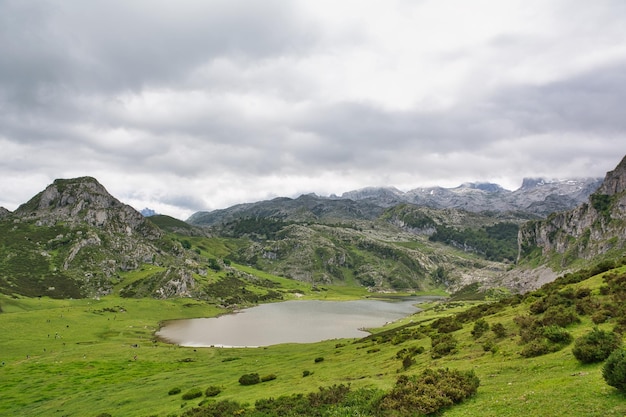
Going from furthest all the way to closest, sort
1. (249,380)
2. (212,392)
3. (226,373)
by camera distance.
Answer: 1. (226,373)
2. (249,380)
3. (212,392)

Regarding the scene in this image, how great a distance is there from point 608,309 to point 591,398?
784 inches

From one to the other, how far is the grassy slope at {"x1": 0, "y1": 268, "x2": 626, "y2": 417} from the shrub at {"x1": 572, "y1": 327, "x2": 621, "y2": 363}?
2.37ft

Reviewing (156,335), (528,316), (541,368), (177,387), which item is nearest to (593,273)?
(528,316)

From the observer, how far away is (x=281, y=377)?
54.4 m

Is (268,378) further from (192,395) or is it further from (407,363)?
(407,363)

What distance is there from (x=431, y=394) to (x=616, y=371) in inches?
434

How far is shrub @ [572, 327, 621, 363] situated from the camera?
24531 millimetres

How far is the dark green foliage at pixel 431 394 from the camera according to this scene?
78.5 feet

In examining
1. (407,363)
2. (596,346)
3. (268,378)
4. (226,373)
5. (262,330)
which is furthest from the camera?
(262,330)

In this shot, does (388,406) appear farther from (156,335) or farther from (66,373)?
(156,335)

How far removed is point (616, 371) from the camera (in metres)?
18.6

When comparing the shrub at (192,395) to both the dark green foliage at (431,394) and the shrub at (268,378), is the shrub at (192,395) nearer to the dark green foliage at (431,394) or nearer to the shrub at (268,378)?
the shrub at (268,378)

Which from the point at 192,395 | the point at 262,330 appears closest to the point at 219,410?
the point at 192,395

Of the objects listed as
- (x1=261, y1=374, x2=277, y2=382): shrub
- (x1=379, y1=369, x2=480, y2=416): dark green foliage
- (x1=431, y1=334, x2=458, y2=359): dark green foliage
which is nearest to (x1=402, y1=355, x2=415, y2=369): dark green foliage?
(x1=431, y1=334, x2=458, y2=359): dark green foliage
